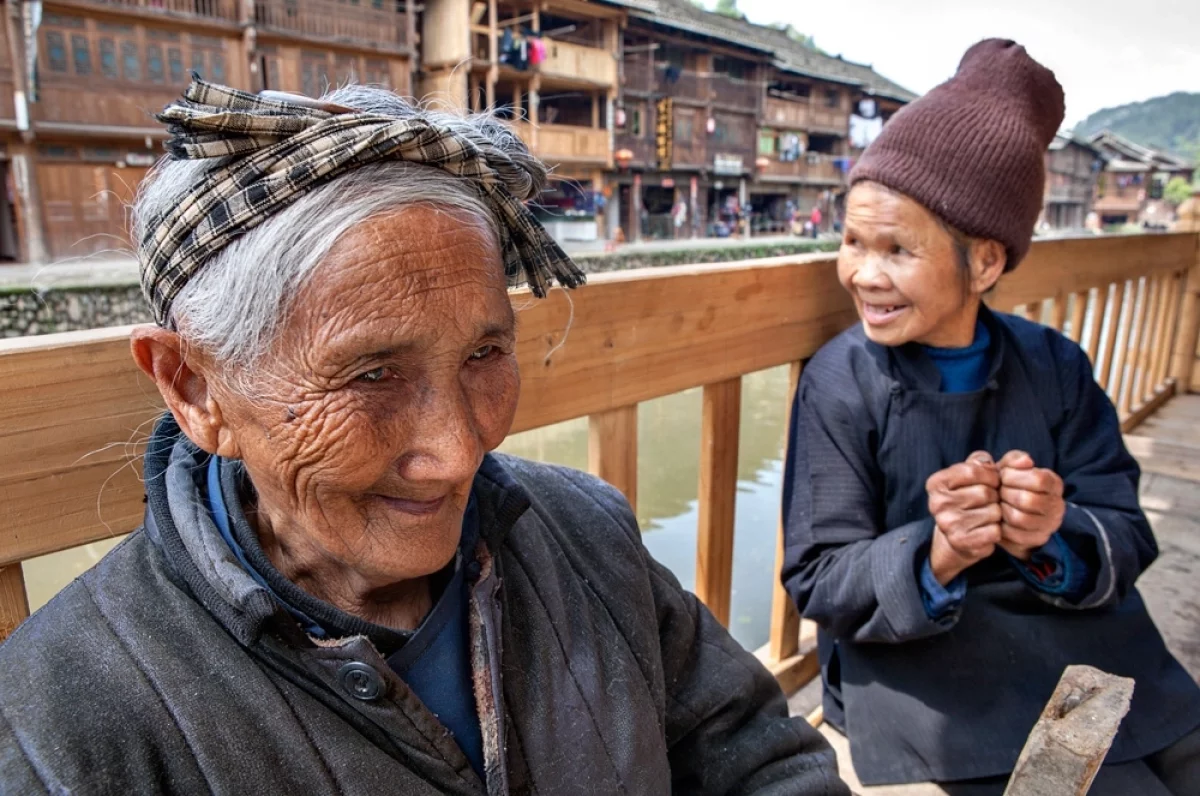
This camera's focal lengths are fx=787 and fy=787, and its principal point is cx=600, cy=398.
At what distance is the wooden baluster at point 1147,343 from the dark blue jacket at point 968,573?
3.15 metres

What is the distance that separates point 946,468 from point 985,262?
505mm

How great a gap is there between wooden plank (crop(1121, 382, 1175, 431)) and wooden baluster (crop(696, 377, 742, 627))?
10.3ft

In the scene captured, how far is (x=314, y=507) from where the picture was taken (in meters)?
0.84

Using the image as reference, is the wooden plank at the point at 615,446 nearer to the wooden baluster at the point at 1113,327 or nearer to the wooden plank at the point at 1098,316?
the wooden plank at the point at 1098,316

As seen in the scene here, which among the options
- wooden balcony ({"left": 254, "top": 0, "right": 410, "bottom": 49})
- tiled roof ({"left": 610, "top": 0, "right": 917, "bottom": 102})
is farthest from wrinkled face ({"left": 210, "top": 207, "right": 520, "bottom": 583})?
tiled roof ({"left": 610, "top": 0, "right": 917, "bottom": 102})

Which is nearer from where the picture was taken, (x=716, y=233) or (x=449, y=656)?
(x=449, y=656)

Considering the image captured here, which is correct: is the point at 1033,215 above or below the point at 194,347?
above

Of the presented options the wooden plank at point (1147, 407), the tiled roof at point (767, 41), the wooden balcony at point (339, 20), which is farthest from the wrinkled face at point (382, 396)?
the tiled roof at point (767, 41)

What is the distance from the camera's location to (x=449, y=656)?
95 cm

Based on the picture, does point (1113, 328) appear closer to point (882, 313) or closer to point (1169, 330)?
point (1169, 330)

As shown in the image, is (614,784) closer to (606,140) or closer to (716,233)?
(606,140)

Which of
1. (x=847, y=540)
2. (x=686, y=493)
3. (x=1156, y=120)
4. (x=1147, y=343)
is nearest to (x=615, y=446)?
(x=847, y=540)

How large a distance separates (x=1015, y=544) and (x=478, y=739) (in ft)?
3.52

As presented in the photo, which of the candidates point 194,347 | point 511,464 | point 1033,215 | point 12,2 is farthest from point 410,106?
point 12,2
